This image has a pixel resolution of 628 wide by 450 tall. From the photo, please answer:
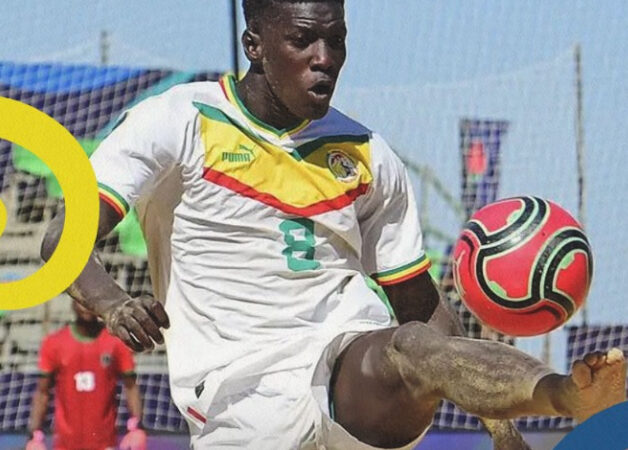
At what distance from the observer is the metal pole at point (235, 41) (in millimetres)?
6902

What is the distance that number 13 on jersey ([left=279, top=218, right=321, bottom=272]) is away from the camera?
443 centimetres

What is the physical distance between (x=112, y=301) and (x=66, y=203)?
1.58 ft

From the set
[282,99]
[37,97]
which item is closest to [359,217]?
[282,99]

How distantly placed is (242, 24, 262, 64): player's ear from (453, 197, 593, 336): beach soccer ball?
0.92 metres

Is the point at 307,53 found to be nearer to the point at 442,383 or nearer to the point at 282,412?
the point at 282,412

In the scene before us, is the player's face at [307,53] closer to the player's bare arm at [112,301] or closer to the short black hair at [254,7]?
the short black hair at [254,7]

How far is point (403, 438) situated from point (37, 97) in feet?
31.2

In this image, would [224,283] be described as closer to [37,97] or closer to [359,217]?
[359,217]

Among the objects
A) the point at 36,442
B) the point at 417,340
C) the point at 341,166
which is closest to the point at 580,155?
the point at 36,442

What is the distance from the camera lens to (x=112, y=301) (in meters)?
3.97

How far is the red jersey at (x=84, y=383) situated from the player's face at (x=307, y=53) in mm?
5766

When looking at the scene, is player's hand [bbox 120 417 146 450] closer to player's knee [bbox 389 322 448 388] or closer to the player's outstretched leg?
the player's outstretched leg

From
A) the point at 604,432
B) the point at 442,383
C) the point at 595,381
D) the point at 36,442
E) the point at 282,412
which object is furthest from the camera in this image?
the point at 36,442

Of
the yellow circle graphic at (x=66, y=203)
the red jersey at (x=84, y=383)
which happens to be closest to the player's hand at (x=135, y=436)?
the red jersey at (x=84, y=383)
